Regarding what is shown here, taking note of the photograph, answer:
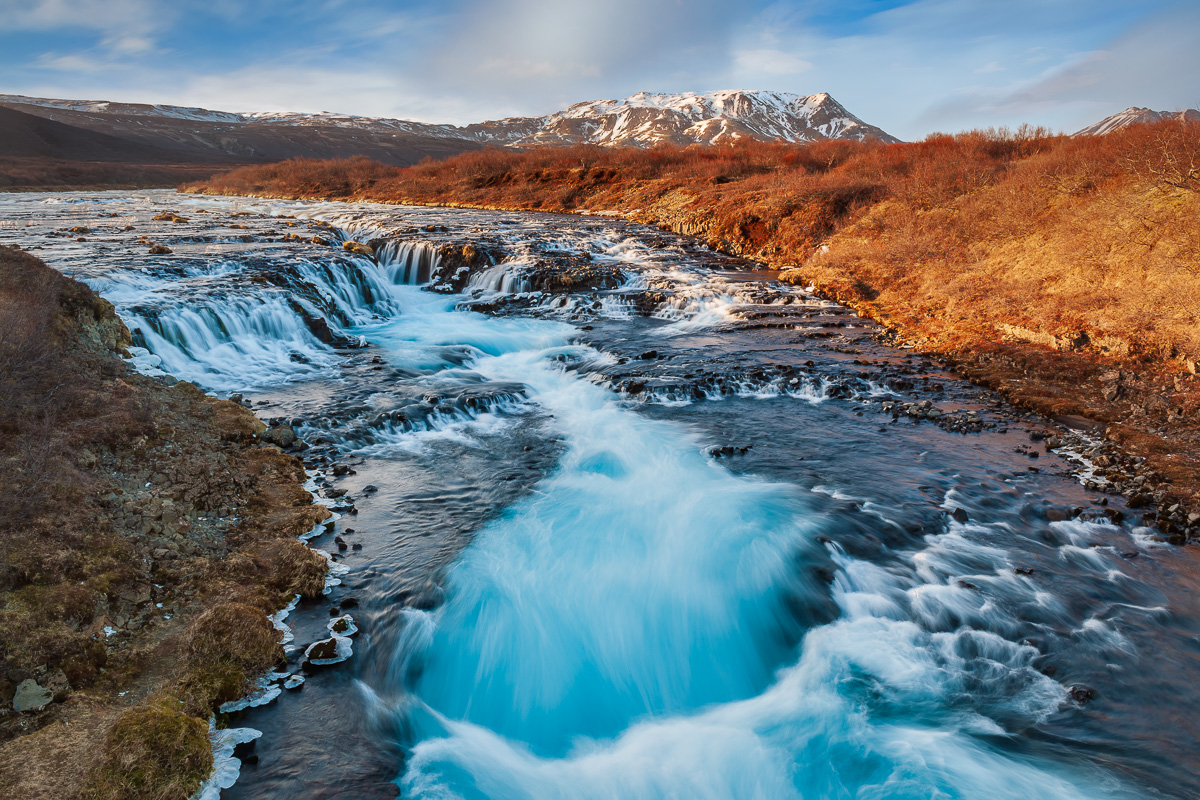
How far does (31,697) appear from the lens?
14.0 ft

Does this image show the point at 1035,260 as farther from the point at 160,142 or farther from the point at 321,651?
the point at 160,142

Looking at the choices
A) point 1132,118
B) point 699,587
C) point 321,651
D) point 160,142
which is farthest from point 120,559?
point 160,142

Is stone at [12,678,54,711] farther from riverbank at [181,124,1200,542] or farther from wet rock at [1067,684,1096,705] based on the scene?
riverbank at [181,124,1200,542]

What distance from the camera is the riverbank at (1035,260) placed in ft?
34.4

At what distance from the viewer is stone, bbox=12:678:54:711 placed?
421 centimetres

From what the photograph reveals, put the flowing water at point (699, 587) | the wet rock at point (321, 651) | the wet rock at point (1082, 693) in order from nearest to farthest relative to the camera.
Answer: the flowing water at point (699, 587)
the wet rock at point (1082, 693)
the wet rock at point (321, 651)

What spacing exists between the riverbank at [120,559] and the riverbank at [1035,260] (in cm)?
1036

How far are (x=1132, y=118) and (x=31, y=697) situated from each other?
38213 mm

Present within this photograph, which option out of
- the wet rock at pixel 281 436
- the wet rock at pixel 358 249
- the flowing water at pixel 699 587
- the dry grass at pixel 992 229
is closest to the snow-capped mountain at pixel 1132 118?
the dry grass at pixel 992 229

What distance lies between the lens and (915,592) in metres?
6.77

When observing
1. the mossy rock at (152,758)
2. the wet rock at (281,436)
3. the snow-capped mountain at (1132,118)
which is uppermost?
the snow-capped mountain at (1132,118)

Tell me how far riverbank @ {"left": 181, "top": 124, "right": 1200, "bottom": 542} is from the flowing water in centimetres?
130

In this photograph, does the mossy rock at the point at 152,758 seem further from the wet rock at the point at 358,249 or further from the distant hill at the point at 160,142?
the distant hill at the point at 160,142

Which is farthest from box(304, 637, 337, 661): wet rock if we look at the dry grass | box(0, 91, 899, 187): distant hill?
box(0, 91, 899, 187): distant hill
